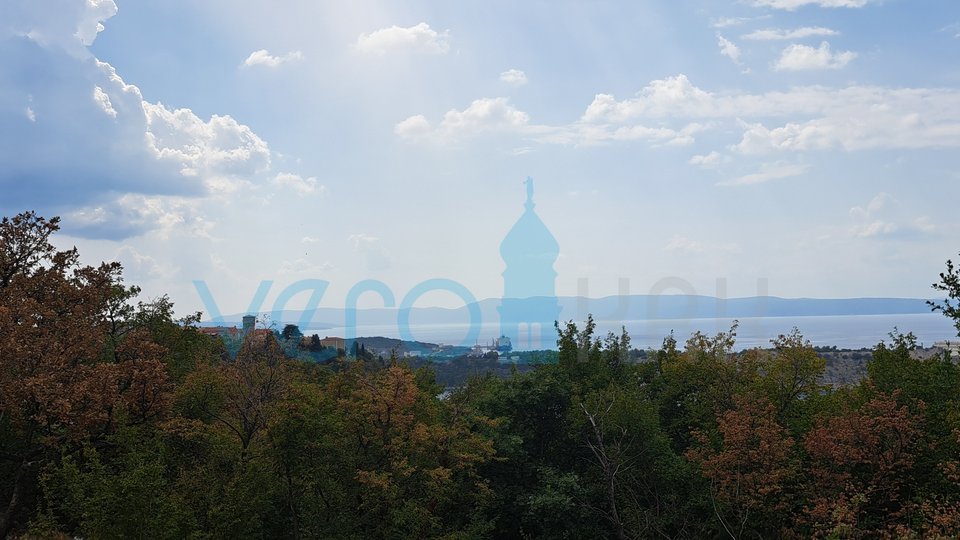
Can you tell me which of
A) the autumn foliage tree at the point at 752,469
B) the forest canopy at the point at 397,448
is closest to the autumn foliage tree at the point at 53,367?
the forest canopy at the point at 397,448

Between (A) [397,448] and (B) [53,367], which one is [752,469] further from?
(B) [53,367]

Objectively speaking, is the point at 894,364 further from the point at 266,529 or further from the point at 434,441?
the point at 266,529

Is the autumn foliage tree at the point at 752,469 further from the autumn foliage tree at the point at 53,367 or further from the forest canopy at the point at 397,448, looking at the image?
the autumn foliage tree at the point at 53,367

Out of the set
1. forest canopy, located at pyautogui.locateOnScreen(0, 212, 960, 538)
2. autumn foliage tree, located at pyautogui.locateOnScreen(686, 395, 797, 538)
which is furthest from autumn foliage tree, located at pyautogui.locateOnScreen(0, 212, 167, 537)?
autumn foliage tree, located at pyautogui.locateOnScreen(686, 395, 797, 538)

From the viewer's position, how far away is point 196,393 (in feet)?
86.0

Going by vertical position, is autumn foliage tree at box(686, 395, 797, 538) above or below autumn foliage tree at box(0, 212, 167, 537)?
below

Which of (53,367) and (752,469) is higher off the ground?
(53,367)

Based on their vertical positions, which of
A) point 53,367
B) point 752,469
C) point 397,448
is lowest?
point 752,469

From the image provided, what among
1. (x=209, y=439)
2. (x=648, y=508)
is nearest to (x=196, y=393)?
(x=209, y=439)

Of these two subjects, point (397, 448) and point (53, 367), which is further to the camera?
point (397, 448)

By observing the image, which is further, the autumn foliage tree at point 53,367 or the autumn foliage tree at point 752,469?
the autumn foliage tree at point 752,469

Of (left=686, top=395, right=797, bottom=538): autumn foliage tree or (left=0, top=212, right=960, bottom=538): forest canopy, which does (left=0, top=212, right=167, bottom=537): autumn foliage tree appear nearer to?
(left=0, top=212, right=960, bottom=538): forest canopy

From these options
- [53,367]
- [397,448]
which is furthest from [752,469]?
[53,367]

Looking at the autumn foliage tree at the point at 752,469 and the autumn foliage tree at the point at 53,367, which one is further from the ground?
the autumn foliage tree at the point at 53,367
